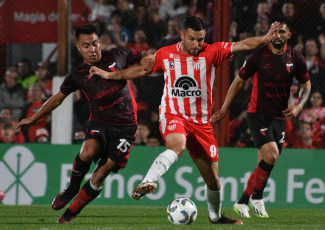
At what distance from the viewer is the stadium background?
33.4 ft

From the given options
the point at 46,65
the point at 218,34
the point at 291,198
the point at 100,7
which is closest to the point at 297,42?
the point at 218,34

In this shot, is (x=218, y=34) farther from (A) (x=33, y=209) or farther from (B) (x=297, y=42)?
(A) (x=33, y=209)

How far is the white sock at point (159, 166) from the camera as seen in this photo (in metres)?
5.25

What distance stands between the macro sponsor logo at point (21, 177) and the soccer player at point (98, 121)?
3006 millimetres

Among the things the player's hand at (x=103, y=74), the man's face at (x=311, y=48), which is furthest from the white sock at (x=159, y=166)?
→ the man's face at (x=311, y=48)

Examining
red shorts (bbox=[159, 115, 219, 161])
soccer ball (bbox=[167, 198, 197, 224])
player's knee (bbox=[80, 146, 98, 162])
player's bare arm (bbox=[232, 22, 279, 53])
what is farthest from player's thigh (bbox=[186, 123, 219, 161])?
player's knee (bbox=[80, 146, 98, 162])

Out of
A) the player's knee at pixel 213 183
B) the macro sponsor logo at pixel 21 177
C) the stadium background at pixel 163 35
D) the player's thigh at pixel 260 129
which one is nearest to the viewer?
the player's knee at pixel 213 183

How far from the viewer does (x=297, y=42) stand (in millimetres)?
10844

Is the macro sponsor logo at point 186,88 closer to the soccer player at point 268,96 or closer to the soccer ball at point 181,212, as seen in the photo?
the soccer ball at point 181,212

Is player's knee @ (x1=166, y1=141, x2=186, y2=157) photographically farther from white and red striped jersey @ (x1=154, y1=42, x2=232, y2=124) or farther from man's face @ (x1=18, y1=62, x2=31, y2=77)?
man's face @ (x1=18, y1=62, x2=31, y2=77)

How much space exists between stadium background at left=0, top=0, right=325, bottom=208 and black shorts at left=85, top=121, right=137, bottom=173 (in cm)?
318

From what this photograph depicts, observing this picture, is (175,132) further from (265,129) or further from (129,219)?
(265,129)

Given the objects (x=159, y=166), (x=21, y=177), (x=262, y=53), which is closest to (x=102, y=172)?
(x=159, y=166)

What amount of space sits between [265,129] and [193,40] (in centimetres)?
215
